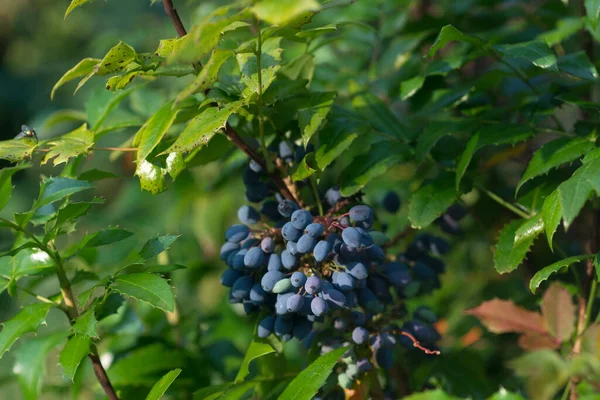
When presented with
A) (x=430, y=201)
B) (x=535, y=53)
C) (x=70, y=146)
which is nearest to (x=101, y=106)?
(x=70, y=146)

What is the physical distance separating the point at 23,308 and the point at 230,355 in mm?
525

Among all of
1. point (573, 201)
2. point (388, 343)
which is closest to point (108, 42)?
point (388, 343)

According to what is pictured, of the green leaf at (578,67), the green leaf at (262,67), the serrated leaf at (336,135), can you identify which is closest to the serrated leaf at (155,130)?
the green leaf at (262,67)

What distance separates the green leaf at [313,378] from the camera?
89cm

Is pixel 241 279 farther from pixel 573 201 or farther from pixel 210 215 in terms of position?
pixel 210 215

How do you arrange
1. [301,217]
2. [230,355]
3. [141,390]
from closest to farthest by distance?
[301,217], [141,390], [230,355]

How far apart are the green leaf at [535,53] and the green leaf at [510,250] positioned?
0.74 feet

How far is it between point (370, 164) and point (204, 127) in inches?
11.4

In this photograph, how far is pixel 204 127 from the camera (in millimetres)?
853

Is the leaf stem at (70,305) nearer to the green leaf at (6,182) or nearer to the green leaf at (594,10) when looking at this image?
the green leaf at (6,182)

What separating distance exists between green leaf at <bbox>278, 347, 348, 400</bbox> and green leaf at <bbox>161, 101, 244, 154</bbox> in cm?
33

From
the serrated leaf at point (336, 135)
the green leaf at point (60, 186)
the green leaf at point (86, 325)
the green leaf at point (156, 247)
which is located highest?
the green leaf at point (60, 186)

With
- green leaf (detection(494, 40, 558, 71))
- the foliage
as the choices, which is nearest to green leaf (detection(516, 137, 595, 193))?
the foliage

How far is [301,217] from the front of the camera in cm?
92
